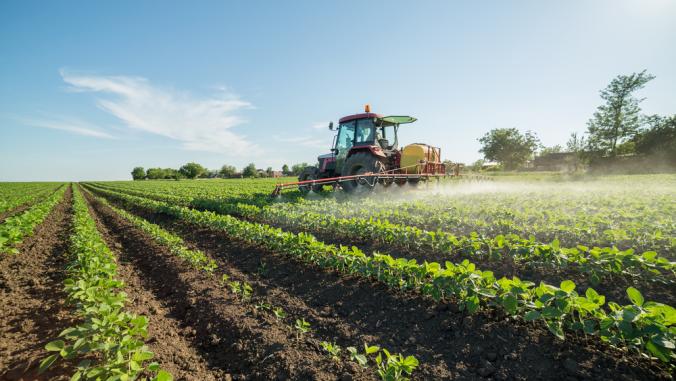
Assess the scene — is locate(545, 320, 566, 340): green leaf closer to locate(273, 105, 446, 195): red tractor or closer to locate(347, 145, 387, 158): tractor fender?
locate(273, 105, 446, 195): red tractor

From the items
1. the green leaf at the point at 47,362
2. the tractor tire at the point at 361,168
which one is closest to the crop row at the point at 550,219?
the tractor tire at the point at 361,168

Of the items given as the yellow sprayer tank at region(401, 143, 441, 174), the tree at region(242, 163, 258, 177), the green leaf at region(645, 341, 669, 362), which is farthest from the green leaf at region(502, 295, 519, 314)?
the tree at region(242, 163, 258, 177)

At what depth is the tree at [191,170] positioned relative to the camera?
87.9 metres

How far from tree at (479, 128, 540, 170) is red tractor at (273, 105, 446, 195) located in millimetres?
45038

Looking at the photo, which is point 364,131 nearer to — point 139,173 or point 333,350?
point 333,350

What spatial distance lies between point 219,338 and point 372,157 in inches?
285

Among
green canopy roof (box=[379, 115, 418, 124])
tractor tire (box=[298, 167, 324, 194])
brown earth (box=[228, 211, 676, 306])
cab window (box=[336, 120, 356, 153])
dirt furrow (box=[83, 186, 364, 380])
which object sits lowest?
dirt furrow (box=[83, 186, 364, 380])

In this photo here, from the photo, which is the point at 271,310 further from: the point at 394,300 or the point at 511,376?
the point at 511,376

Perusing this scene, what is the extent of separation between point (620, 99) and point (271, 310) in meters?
45.9

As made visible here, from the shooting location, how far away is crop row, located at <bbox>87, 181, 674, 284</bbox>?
3096 millimetres

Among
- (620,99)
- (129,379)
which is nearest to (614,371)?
(129,379)

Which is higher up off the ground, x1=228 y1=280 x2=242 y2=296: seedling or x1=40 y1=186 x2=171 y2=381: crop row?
x1=40 y1=186 x2=171 y2=381: crop row

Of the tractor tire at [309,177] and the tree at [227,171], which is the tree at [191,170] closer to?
the tree at [227,171]

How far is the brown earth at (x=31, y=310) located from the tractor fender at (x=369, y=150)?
310 inches
